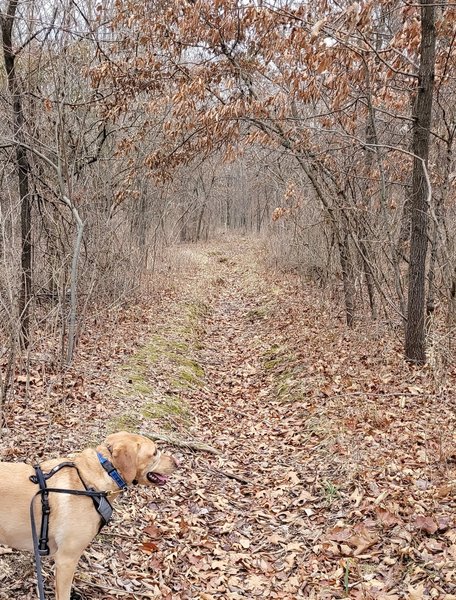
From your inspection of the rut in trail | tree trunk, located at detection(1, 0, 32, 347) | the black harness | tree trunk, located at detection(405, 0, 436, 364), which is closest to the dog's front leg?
the black harness

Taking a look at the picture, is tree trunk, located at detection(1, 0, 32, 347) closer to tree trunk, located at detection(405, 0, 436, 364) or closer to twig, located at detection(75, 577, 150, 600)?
twig, located at detection(75, 577, 150, 600)

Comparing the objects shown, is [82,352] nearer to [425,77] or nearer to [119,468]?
[119,468]

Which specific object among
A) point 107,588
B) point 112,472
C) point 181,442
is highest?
point 112,472

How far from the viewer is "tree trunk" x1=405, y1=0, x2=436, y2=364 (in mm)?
7133

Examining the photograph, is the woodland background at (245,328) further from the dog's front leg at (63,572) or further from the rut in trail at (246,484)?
the dog's front leg at (63,572)

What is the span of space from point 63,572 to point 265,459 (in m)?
3.61

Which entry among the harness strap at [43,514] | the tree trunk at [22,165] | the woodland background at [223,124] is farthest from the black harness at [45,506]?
the tree trunk at [22,165]

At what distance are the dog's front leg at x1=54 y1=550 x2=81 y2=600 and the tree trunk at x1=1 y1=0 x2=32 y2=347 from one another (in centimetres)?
473

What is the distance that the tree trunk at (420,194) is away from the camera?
23.4 ft

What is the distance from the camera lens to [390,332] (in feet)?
32.3

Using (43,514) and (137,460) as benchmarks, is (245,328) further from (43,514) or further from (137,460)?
(43,514)

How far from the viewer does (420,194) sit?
24.9ft

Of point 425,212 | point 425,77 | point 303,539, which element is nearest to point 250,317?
point 425,212

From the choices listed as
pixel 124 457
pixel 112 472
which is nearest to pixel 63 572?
pixel 112 472
